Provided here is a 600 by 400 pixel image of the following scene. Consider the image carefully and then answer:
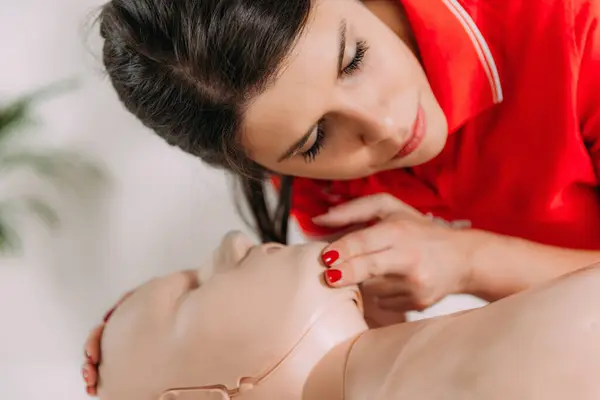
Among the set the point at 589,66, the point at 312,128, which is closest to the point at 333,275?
the point at 312,128

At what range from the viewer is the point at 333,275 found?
58cm

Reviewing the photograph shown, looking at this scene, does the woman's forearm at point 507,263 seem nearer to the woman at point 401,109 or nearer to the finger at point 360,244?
the woman at point 401,109

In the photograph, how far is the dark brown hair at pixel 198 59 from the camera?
594mm

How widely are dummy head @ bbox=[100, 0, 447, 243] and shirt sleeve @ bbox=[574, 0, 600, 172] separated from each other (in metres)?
A: 0.16

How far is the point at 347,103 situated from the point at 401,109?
82 millimetres

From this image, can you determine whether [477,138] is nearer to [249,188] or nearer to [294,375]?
[249,188]

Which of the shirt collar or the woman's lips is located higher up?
the shirt collar

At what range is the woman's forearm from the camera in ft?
2.55

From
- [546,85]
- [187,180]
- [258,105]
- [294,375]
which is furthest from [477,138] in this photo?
[187,180]

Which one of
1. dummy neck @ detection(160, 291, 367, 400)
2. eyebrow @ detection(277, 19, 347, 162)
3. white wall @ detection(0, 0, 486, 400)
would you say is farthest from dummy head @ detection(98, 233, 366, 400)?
white wall @ detection(0, 0, 486, 400)

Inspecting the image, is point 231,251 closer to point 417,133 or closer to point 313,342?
point 313,342

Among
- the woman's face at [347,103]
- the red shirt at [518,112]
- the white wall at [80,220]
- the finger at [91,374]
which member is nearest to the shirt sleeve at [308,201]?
the red shirt at [518,112]

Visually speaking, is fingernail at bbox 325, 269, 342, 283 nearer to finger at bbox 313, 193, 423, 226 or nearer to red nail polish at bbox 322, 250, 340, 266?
red nail polish at bbox 322, 250, 340, 266

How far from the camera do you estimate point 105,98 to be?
124 centimetres
